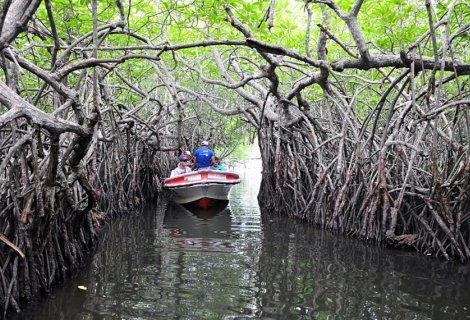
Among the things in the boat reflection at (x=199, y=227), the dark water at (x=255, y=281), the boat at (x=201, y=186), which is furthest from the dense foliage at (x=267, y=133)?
the boat reflection at (x=199, y=227)

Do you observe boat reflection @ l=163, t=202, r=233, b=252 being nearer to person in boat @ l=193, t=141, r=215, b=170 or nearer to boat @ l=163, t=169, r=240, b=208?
boat @ l=163, t=169, r=240, b=208

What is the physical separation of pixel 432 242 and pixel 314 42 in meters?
6.54

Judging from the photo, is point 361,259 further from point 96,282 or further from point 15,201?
point 15,201

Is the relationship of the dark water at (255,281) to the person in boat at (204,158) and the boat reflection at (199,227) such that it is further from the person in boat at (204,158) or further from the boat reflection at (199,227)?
the person in boat at (204,158)

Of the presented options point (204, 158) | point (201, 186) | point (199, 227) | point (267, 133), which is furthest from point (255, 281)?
point (204, 158)

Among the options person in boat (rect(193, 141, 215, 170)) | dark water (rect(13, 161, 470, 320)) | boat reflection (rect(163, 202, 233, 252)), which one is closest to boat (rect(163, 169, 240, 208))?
boat reflection (rect(163, 202, 233, 252))

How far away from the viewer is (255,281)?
471cm

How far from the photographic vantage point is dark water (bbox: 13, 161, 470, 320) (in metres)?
3.84

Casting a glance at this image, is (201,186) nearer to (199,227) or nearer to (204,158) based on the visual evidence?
(204,158)

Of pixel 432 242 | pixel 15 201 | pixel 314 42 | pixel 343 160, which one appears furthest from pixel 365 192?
pixel 314 42

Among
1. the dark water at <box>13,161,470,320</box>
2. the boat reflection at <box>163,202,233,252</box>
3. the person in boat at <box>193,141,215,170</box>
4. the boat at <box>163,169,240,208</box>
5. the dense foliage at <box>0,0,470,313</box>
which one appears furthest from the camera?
the person in boat at <box>193,141,215,170</box>

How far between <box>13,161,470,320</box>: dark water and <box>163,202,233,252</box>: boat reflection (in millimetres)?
32

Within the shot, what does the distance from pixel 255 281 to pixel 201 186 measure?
5.36 metres

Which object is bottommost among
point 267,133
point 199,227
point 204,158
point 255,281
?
point 255,281
